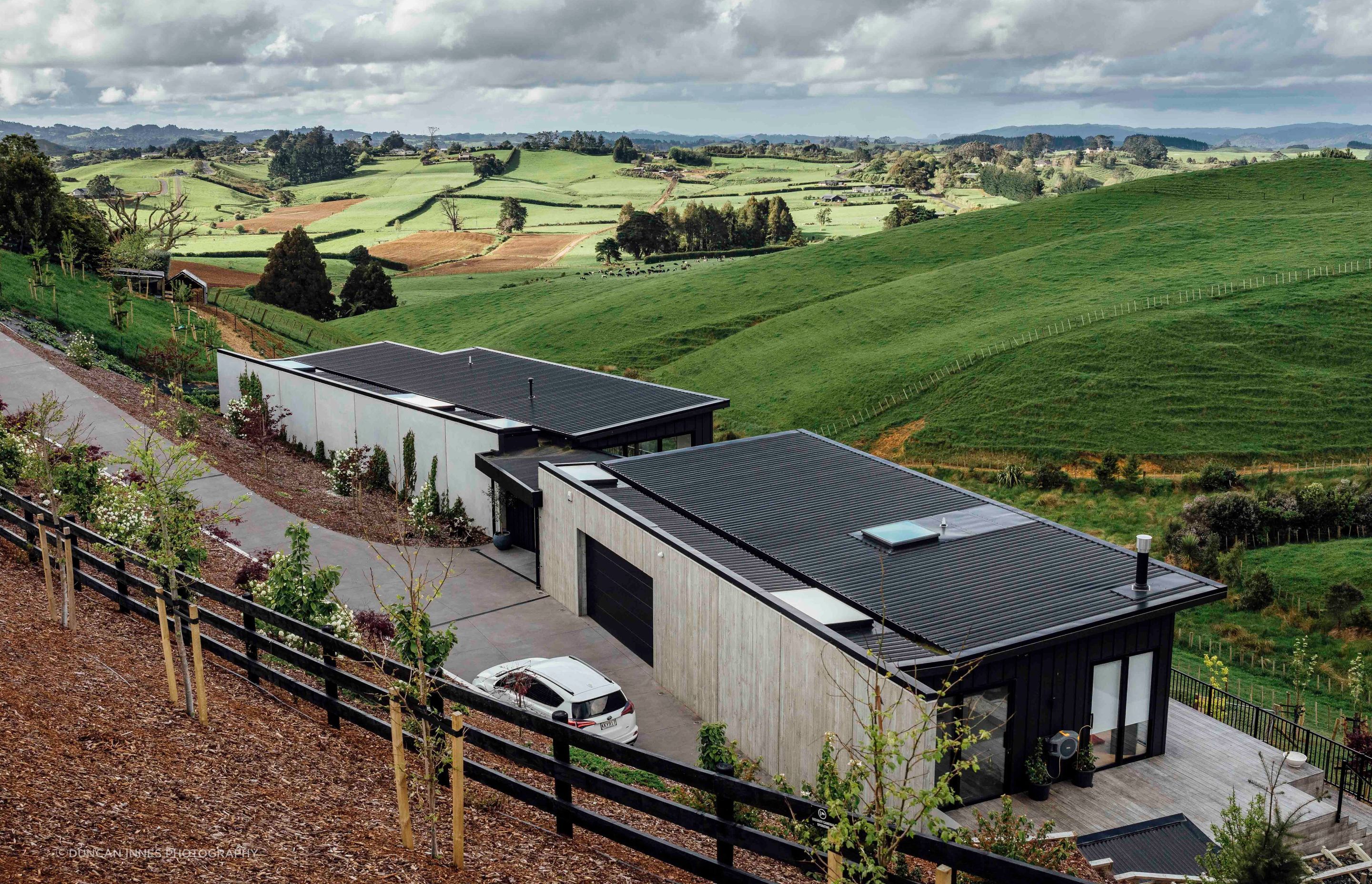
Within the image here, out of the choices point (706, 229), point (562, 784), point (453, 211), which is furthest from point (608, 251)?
point (562, 784)

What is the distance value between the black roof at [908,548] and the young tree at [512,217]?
4746 inches

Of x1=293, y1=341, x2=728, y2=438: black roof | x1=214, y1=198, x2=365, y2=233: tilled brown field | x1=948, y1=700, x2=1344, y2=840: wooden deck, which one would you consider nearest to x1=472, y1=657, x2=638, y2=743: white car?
x1=948, y1=700, x2=1344, y2=840: wooden deck

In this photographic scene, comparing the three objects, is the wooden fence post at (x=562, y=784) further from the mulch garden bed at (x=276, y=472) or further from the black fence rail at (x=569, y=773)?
the mulch garden bed at (x=276, y=472)

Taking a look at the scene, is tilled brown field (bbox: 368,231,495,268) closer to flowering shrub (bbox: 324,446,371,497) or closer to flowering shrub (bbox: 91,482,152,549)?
flowering shrub (bbox: 324,446,371,497)

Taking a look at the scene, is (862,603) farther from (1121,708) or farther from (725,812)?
(725,812)

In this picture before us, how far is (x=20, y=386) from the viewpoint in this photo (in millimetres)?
36562

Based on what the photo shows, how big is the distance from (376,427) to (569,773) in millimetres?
29445

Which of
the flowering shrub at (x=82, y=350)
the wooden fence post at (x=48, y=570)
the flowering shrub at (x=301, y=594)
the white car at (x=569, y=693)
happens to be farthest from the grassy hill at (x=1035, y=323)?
the wooden fence post at (x=48, y=570)

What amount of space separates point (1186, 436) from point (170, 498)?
44540 mm

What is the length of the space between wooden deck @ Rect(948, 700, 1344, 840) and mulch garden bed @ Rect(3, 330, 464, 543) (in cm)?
2005

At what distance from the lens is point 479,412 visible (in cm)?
3547

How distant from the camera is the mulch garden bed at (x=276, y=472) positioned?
31.5 meters

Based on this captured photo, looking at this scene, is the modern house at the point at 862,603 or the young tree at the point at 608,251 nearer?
the modern house at the point at 862,603

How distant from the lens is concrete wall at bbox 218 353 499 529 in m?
31.6
